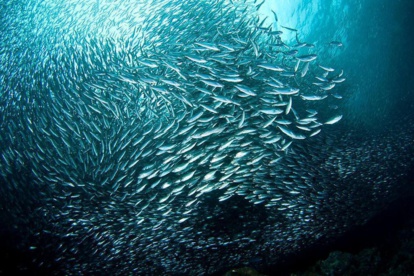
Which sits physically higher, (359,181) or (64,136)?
(64,136)

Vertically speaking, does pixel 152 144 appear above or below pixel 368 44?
below

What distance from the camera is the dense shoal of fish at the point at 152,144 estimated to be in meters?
7.05

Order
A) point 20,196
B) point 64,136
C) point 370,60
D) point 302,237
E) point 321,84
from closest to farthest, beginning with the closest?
point 321,84 → point 64,136 → point 20,196 → point 302,237 → point 370,60

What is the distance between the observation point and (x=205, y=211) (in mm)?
9438

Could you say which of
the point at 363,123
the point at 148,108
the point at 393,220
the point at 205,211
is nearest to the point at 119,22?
the point at 148,108

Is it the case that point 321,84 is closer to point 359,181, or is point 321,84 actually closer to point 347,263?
point 359,181

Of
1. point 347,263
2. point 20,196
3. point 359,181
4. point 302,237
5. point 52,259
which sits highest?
point 20,196

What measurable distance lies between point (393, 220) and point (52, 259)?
53.9 feet

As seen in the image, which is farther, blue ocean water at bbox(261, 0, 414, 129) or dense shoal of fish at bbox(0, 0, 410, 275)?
blue ocean water at bbox(261, 0, 414, 129)

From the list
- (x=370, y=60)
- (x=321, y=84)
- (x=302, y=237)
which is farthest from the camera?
(x=370, y=60)

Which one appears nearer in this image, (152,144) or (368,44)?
(152,144)

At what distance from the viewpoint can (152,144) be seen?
761cm

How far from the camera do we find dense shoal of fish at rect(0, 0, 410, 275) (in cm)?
705

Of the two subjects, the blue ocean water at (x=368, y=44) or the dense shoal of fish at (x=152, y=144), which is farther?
the blue ocean water at (x=368, y=44)
